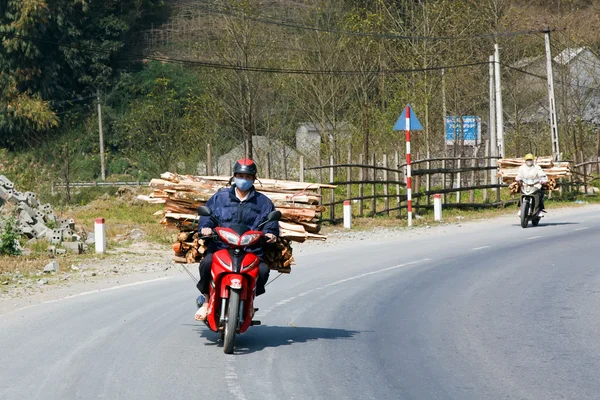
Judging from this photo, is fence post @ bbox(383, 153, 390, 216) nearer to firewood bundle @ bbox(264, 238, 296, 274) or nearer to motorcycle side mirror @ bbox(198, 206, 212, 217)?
firewood bundle @ bbox(264, 238, 296, 274)

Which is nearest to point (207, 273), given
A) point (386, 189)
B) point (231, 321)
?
point (231, 321)

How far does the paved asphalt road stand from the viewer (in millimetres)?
7332

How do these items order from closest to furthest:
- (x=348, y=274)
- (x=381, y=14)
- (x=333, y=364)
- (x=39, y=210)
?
1. (x=333, y=364)
2. (x=348, y=274)
3. (x=39, y=210)
4. (x=381, y=14)

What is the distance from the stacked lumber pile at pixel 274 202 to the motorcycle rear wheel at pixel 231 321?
0.90m

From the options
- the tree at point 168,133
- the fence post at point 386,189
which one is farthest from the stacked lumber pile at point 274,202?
the tree at point 168,133

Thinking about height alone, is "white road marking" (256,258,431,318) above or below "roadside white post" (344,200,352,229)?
below

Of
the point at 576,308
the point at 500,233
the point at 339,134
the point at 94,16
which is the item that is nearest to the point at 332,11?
the point at 339,134

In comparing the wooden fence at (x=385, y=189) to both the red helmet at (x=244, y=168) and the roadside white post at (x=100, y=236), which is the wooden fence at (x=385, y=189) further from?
the red helmet at (x=244, y=168)

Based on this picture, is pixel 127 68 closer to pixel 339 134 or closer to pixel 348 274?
pixel 339 134

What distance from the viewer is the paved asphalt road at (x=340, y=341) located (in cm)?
733

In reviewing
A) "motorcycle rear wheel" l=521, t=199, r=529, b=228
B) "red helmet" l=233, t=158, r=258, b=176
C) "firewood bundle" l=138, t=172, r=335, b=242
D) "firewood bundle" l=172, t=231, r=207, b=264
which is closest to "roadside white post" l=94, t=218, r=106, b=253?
"firewood bundle" l=138, t=172, r=335, b=242

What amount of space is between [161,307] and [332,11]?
4264 cm

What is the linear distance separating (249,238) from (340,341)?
4.72 feet

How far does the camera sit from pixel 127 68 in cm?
6488
